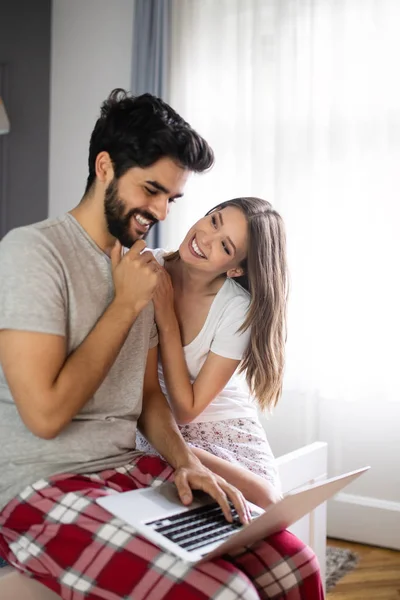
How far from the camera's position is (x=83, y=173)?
3.87 meters

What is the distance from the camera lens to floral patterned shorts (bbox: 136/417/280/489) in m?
1.98

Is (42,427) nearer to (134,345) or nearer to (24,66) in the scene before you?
(134,345)

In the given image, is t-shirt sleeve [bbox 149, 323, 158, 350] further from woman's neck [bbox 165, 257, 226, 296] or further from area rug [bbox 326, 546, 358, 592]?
area rug [bbox 326, 546, 358, 592]

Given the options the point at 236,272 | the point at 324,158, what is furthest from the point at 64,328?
the point at 324,158

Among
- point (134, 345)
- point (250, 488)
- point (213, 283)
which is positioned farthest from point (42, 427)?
point (213, 283)

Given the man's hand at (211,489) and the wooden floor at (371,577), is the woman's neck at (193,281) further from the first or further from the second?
the wooden floor at (371,577)

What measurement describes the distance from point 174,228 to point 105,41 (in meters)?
1.07

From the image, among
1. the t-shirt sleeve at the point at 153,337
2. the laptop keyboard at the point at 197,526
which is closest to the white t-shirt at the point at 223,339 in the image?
the t-shirt sleeve at the point at 153,337

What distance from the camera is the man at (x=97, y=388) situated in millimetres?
1258

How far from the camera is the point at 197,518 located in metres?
1.36

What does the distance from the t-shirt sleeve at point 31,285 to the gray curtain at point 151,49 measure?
2.14m

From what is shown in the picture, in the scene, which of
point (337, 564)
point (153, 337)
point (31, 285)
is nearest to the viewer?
point (31, 285)

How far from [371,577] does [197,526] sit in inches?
63.8

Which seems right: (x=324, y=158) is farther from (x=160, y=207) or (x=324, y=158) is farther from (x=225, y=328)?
(x=160, y=207)
